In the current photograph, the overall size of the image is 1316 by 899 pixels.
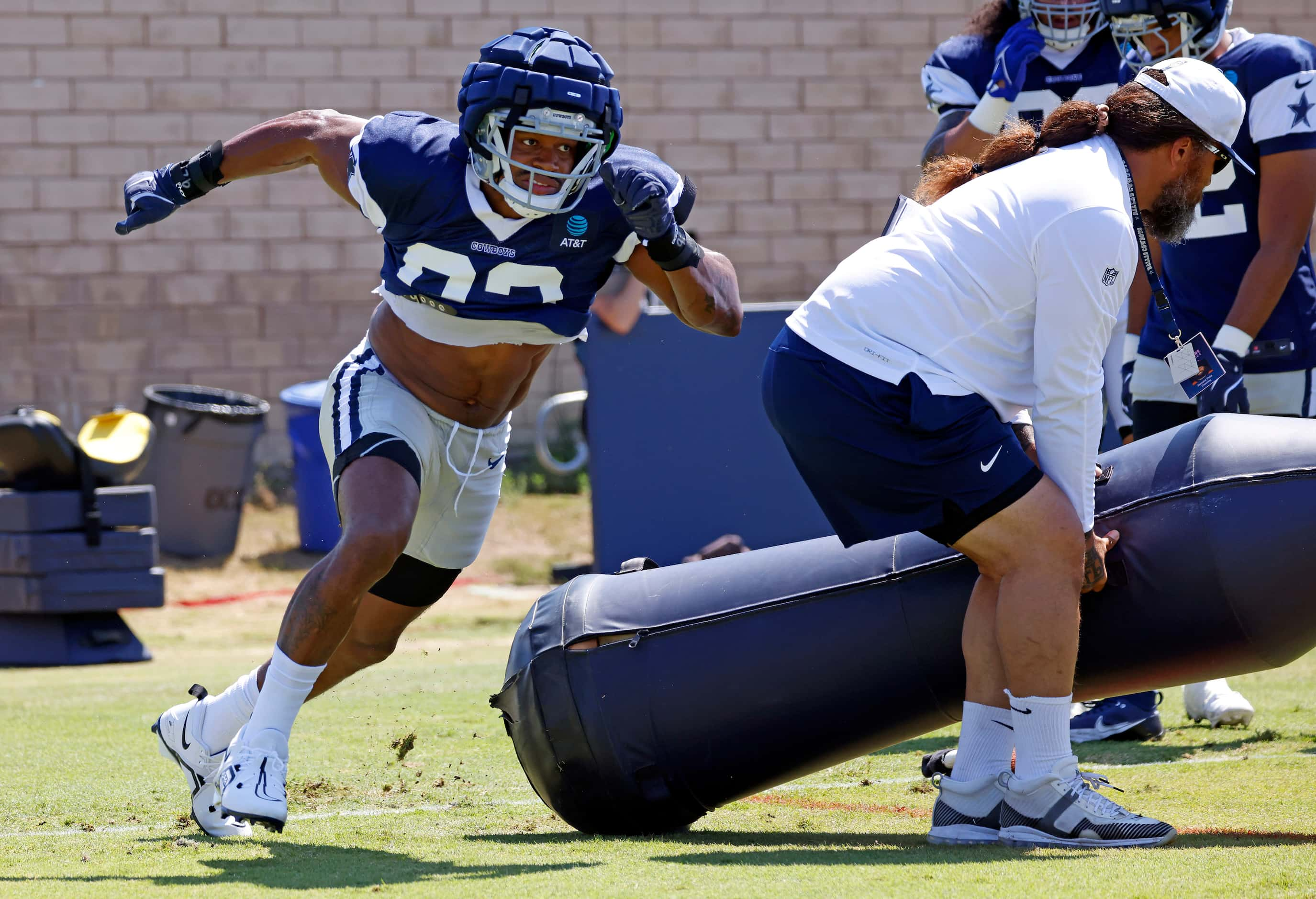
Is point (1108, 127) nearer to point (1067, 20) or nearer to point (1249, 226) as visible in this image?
point (1249, 226)

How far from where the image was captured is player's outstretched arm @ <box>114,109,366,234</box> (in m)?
4.27

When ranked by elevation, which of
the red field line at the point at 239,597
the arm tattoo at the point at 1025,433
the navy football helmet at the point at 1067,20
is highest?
the navy football helmet at the point at 1067,20

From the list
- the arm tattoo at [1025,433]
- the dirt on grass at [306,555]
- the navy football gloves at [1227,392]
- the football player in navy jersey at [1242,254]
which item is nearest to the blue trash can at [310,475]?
the dirt on grass at [306,555]

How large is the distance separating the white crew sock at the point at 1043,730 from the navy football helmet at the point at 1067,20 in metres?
2.85

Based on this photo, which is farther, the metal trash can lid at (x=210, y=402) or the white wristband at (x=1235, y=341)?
the metal trash can lid at (x=210, y=402)

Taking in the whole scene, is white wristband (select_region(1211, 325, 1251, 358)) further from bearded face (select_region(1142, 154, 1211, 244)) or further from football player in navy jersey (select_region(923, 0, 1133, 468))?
bearded face (select_region(1142, 154, 1211, 244))

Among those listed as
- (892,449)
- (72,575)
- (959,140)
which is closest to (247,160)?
(892,449)

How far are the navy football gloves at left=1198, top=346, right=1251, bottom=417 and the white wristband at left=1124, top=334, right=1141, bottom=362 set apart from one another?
0.56 meters

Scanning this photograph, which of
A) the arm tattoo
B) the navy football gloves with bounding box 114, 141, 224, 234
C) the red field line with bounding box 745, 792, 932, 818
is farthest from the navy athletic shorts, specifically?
the navy football gloves with bounding box 114, 141, 224, 234

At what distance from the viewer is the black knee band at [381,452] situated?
3.95 m

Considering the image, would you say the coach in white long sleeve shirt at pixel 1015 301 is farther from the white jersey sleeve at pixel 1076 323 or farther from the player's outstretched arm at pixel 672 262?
the player's outstretched arm at pixel 672 262

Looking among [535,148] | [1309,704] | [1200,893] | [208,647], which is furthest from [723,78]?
[1200,893]

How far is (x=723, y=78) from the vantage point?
12992 millimetres

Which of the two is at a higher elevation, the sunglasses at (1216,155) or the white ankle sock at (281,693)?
the sunglasses at (1216,155)
